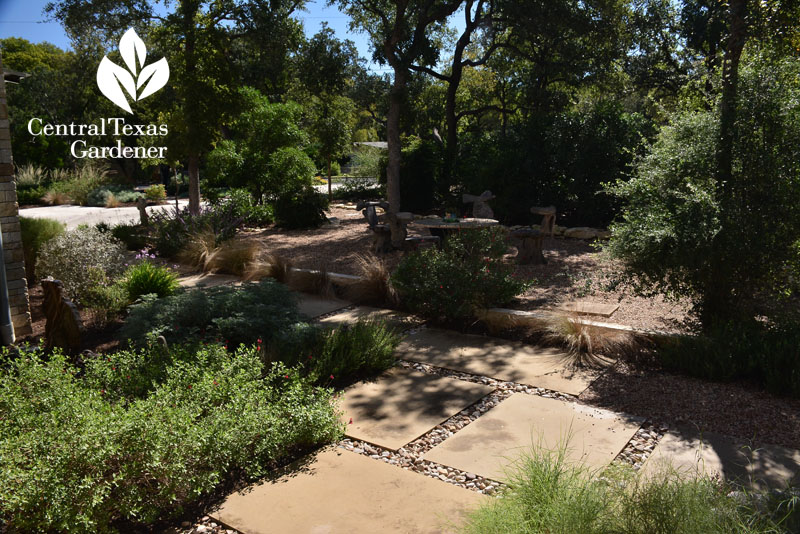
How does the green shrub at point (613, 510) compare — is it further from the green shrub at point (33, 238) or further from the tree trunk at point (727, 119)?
the green shrub at point (33, 238)

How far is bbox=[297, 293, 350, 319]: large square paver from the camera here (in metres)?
6.56

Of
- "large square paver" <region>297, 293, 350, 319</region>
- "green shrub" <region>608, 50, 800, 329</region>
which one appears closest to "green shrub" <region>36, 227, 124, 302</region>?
"large square paver" <region>297, 293, 350, 319</region>

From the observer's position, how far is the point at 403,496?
9.76 ft

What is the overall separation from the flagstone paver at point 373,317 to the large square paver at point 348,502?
2633mm

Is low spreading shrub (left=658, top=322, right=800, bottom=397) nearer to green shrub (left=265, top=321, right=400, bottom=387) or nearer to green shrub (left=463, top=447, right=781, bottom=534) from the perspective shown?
green shrub (left=463, top=447, right=781, bottom=534)

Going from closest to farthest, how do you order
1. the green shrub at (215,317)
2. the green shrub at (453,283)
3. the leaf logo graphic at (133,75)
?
1. the green shrub at (215,317)
2. the green shrub at (453,283)
3. the leaf logo graphic at (133,75)

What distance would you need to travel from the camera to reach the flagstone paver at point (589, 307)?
5.93m

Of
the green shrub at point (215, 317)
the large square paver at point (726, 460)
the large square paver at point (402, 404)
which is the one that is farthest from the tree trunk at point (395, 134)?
the large square paver at point (726, 460)

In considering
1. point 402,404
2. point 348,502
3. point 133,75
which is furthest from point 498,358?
point 133,75

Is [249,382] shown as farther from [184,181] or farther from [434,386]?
[184,181]

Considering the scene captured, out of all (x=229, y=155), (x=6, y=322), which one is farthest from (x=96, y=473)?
(x=229, y=155)

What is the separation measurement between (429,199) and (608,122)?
16.7 feet

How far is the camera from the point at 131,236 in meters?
10.6

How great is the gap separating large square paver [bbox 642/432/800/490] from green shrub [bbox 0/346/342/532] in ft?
6.34
